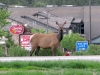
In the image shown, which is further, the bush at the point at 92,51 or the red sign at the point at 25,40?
the red sign at the point at 25,40

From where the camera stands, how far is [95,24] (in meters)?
69.4

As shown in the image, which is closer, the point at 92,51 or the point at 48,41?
the point at 48,41

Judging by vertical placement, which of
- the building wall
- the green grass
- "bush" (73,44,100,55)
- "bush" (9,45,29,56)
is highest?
the green grass

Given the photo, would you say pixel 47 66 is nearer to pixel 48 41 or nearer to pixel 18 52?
pixel 48 41

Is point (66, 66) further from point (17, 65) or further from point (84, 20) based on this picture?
point (84, 20)

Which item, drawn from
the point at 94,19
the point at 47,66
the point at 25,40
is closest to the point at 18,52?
the point at 25,40

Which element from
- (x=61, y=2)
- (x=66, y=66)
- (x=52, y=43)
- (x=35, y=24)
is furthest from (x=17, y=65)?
(x=61, y=2)

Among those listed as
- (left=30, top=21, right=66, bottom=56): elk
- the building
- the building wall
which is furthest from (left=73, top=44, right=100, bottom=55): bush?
the building wall

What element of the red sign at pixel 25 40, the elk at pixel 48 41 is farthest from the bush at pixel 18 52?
the red sign at pixel 25 40

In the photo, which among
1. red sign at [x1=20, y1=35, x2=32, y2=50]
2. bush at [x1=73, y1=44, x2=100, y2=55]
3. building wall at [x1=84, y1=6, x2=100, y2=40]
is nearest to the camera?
bush at [x1=73, y1=44, x2=100, y2=55]

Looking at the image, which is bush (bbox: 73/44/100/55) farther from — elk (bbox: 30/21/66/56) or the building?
the building

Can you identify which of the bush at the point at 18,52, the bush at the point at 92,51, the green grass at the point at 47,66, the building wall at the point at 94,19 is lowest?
the building wall at the point at 94,19

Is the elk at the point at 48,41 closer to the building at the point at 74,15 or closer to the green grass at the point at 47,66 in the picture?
the green grass at the point at 47,66

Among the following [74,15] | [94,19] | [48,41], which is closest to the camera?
[48,41]
